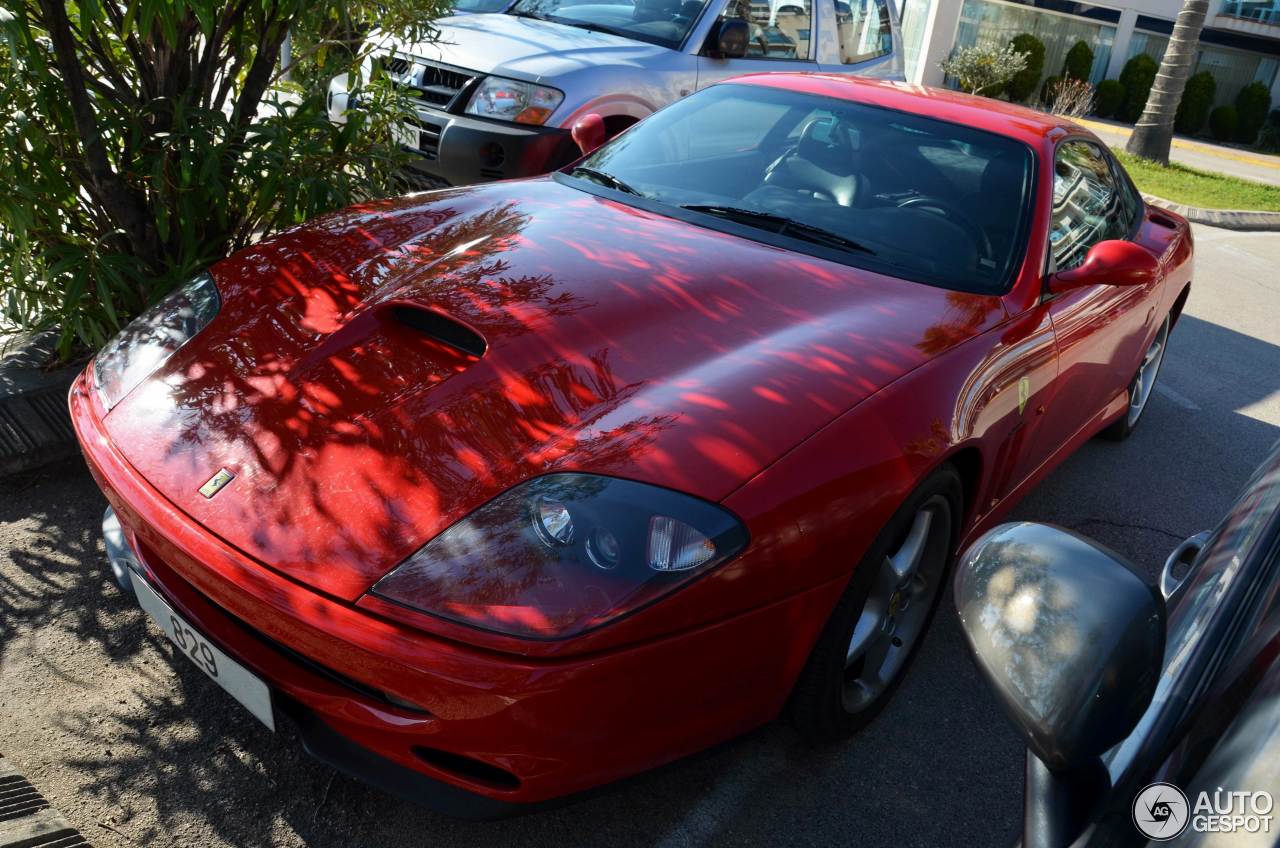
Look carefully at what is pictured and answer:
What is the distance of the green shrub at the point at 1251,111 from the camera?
25.4m

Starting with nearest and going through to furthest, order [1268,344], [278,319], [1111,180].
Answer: [278,319]
[1111,180]
[1268,344]

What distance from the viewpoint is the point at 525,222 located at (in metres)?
3.20

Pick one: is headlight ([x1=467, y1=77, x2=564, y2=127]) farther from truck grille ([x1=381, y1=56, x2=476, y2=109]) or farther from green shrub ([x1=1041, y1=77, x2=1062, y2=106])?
green shrub ([x1=1041, y1=77, x2=1062, y2=106])

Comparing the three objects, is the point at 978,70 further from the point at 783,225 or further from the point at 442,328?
the point at 442,328

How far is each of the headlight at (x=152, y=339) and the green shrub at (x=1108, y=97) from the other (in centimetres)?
2570

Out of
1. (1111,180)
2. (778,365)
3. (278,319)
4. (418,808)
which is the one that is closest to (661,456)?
(778,365)

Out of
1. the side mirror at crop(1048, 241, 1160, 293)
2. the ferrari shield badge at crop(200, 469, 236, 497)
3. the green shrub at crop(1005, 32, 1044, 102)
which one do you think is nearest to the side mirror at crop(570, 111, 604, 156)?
the side mirror at crop(1048, 241, 1160, 293)

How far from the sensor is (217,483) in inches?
85.3

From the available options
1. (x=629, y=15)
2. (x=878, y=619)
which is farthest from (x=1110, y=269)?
(x=629, y=15)

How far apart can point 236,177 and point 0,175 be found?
81 cm

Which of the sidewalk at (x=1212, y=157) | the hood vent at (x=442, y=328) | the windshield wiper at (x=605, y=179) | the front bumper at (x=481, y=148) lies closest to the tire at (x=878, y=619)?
the hood vent at (x=442, y=328)

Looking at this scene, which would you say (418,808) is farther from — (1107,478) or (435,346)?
(1107,478)

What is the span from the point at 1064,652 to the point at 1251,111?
2900 cm
